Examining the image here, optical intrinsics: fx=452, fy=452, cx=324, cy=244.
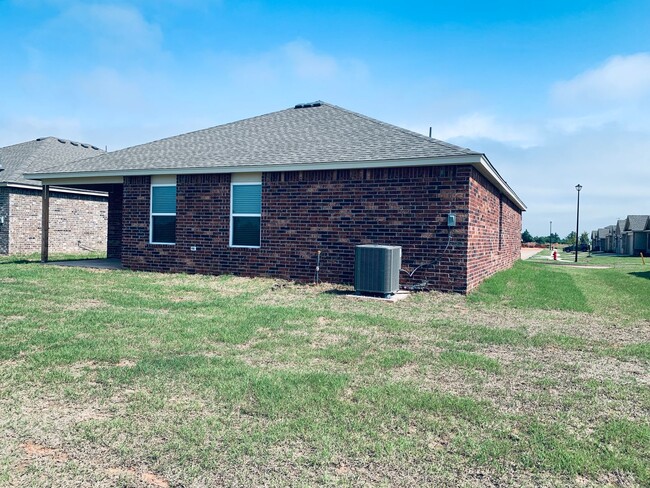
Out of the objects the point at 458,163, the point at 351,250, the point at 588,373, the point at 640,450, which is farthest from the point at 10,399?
the point at 458,163

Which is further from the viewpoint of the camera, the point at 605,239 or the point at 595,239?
the point at 595,239

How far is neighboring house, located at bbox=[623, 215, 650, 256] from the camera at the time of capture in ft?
140

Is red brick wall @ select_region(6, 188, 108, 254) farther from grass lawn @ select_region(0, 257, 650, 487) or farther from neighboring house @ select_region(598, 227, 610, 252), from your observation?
neighboring house @ select_region(598, 227, 610, 252)

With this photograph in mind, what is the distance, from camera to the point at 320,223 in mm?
11156

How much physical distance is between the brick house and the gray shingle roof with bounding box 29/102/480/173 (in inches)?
2.1

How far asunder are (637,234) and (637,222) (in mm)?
2532

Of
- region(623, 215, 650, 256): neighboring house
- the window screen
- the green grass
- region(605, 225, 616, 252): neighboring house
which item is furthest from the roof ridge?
region(605, 225, 616, 252): neighboring house

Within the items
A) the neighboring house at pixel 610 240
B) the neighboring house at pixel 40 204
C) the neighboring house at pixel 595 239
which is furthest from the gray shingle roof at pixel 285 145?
the neighboring house at pixel 595 239

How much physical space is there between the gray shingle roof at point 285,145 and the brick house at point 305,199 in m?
0.05

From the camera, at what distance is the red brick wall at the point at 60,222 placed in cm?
1909

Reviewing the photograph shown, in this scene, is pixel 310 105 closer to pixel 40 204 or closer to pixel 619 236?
pixel 40 204

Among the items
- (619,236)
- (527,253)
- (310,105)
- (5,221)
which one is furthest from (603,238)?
(5,221)

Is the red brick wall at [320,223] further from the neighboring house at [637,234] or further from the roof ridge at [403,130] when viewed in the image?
the neighboring house at [637,234]

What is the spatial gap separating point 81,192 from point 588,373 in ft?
72.8
